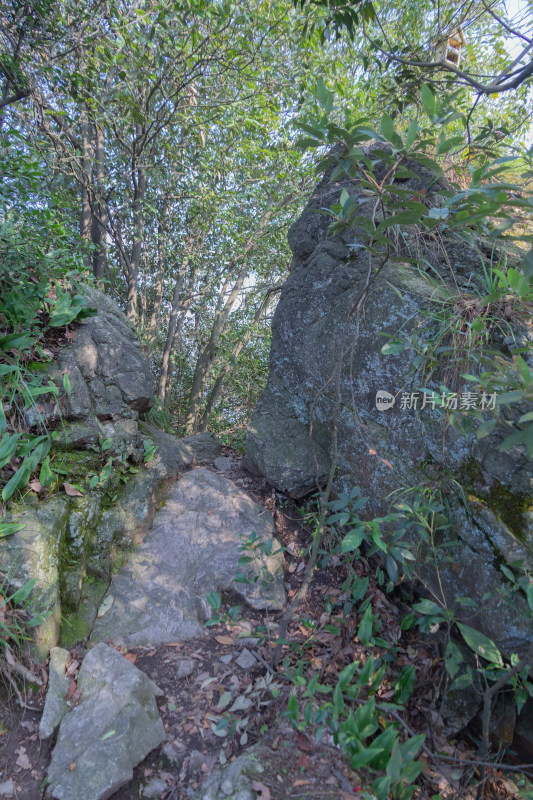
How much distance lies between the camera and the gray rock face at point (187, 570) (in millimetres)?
2502

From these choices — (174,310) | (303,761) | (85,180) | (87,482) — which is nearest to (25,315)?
(87,482)

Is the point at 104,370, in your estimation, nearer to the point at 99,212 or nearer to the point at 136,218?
the point at 136,218

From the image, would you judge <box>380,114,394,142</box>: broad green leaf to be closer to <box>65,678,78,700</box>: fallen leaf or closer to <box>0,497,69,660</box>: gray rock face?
<box>0,497,69,660</box>: gray rock face

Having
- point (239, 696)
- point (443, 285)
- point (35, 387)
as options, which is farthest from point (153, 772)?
point (443, 285)

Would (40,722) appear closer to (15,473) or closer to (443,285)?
(15,473)

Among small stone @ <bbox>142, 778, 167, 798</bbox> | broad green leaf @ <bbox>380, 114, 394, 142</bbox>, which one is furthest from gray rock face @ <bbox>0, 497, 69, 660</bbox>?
broad green leaf @ <bbox>380, 114, 394, 142</bbox>

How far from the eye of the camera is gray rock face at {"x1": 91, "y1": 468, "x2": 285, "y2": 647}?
2.50 m

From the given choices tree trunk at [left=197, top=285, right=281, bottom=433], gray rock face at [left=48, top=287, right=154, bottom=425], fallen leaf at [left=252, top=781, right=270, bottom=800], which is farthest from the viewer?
tree trunk at [left=197, top=285, right=281, bottom=433]

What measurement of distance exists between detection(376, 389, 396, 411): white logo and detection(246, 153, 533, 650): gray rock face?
1.1 inches

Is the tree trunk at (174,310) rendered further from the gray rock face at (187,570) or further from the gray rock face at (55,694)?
the gray rock face at (55,694)

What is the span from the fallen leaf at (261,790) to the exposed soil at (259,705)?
0.01 metres

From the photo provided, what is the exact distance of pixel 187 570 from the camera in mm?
2824

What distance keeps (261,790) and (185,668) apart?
797mm

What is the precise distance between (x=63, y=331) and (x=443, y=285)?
2818 mm
